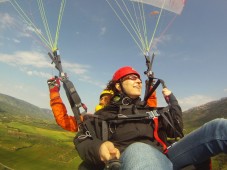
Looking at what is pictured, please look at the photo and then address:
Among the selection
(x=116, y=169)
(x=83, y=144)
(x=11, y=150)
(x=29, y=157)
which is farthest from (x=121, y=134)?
(x=11, y=150)

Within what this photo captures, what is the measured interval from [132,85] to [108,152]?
7.99 ft

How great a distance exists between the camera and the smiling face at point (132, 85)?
454 centimetres

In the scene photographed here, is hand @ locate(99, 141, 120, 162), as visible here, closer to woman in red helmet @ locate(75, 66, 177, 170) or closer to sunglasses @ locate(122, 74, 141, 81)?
woman in red helmet @ locate(75, 66, 177, 170)

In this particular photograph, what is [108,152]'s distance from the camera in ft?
7.84

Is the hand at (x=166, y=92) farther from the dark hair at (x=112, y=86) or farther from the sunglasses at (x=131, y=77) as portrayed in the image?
the dark hair at (x=112, y=86)

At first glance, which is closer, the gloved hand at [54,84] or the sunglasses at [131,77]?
the sunglasses at [131,77]

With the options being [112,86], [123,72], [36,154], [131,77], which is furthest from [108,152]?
[36,154]

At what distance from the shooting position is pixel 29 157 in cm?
7100

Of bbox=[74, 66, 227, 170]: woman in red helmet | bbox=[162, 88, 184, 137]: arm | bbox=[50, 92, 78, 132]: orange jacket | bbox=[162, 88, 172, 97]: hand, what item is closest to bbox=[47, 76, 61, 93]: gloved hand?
bbox=[50, 92, 78, 132]: orange jacket

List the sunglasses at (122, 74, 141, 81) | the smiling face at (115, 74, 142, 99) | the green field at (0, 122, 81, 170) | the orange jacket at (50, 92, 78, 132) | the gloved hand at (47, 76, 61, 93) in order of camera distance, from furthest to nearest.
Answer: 1. the green field at (0, 122, 81, 170)
2. the gloved hand at (47, 76, 61, 93)
3. the orange jacket at (50, 92, 78, 132)
4. the sunglasses at (122, 74, 141, 81)
5. the smiling face at (115, 74, 142, 99)

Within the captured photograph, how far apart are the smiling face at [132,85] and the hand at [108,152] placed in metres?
2.09

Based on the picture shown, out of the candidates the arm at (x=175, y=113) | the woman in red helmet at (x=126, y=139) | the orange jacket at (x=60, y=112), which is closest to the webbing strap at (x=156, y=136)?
the woman in red helmet at (x=126, y=139)

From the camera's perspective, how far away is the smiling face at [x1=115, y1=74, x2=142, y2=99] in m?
4.54

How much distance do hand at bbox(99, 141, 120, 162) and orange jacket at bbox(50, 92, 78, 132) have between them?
3057 mm
